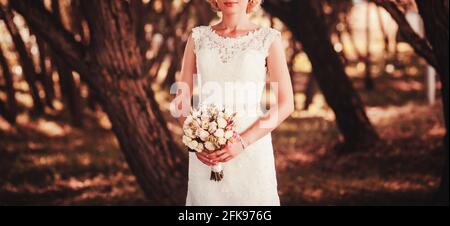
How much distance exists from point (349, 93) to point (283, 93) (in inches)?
248

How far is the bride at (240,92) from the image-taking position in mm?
3547

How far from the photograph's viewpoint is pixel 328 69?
30.8ft

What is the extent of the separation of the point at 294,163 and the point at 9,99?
16.2 ft

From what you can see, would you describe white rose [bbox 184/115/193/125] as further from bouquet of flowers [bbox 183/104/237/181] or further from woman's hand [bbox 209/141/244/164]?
woman's hand [bbox 209/141/244/164]

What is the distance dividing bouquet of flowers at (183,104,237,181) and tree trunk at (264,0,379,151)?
5.38 m

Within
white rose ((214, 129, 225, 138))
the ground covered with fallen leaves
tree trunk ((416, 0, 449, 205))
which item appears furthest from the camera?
the ground covered with fallen leaves

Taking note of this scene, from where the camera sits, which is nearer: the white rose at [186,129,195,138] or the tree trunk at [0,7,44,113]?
the white rose at [186,129,195,138]

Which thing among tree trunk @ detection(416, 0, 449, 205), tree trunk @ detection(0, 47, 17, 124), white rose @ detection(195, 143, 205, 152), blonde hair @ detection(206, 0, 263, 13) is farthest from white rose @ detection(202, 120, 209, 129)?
tree trunk @ detection(0, 47, 17, 124)

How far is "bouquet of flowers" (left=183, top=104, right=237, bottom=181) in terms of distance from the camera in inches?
134

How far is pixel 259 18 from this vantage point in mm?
16609

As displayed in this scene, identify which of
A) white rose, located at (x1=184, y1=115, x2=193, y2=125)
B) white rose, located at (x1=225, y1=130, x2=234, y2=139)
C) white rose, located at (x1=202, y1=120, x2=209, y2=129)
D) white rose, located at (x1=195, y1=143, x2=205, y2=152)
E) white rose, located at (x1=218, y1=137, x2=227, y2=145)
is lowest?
white rose, located at (x1=195, y1=143, x2=205, y2=152)

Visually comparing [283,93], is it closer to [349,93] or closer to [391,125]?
[349,93]

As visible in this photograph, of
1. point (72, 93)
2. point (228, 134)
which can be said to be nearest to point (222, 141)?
point (228, 134)
